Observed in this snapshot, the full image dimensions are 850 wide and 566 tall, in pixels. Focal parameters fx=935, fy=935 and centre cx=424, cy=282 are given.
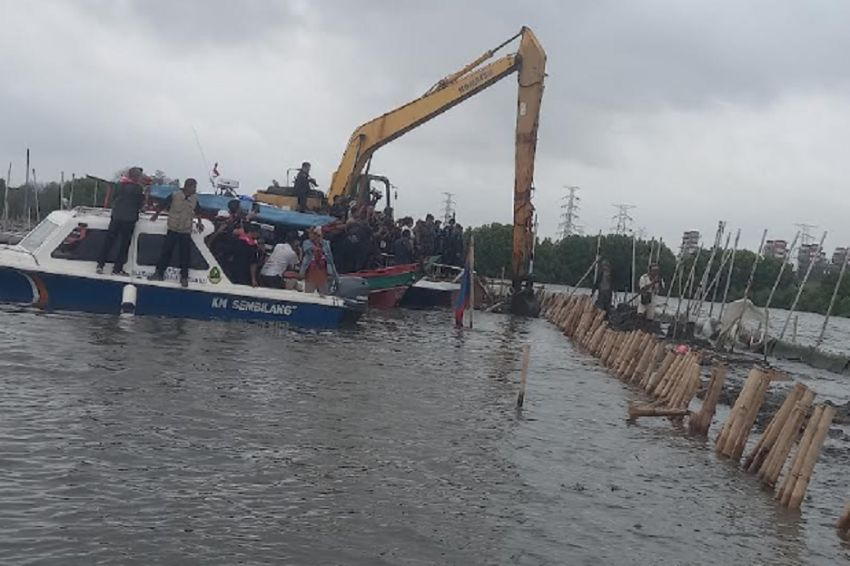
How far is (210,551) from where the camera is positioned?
655 centimetres

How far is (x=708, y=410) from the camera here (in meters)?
12.7

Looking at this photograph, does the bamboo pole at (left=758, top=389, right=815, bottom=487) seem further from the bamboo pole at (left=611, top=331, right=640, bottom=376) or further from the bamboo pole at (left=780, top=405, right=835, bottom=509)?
the bamboo pole at (left=611, top=331, right=640, bottom=376)

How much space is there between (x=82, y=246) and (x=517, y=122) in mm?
15972

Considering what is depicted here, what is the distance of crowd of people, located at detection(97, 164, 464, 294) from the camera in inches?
661

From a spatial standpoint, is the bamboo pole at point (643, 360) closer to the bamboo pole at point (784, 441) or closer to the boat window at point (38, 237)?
the bamboo pole at point (784, 441)

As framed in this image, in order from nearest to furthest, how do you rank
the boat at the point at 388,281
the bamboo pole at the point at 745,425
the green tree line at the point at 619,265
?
the bamboo pole at the point at 745,425 → the boat at the point at 388,281 → the green tree line at the point at 619,265

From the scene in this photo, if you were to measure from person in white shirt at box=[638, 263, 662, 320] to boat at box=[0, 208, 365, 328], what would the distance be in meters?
10.1

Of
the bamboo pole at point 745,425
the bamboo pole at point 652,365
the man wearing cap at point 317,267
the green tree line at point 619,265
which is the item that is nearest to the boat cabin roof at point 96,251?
the man wearing cap at point 317,267

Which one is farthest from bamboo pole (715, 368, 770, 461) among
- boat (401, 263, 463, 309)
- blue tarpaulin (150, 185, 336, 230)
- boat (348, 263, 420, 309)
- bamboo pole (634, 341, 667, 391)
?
boat (401, 263, 463, 309)

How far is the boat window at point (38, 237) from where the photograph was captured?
16791 millimetres

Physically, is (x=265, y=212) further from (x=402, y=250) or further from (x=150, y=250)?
(x=402, y=250)

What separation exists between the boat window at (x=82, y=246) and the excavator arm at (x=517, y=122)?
13918 millimetres

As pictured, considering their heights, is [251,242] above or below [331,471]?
above

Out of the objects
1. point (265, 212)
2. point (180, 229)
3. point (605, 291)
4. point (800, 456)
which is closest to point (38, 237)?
point (180, 229)
